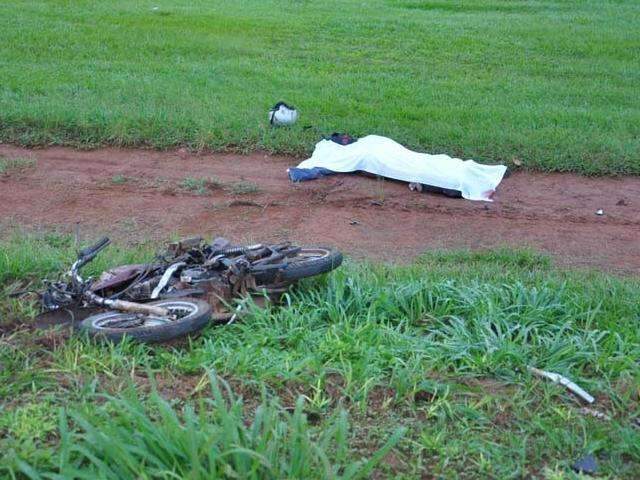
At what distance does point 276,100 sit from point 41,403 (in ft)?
24.5

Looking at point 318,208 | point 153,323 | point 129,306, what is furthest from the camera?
point 318,208

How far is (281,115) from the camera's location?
31.9 ft

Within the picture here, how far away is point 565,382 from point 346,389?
101 centimetres

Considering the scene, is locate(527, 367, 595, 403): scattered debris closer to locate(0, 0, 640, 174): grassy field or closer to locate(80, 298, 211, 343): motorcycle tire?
locate(80, 298, 211, 343): motorcycle tire

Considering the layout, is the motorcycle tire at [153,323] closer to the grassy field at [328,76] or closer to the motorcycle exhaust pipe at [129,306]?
the motorcycle exhaust pipe at [129,306]

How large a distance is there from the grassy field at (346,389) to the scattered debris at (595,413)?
0.06 meters

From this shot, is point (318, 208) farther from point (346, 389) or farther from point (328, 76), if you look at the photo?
point (328, 76)

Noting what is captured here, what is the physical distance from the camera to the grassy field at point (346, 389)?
10.3ft

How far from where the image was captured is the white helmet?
972cm

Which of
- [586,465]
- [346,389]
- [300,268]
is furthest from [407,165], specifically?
[586,465]

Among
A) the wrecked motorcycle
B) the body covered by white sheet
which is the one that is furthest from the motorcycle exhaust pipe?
the body covered by white sheet

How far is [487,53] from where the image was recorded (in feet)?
45.0

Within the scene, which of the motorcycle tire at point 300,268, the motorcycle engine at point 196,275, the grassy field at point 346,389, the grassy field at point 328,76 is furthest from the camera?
the grassy field at point 328,76

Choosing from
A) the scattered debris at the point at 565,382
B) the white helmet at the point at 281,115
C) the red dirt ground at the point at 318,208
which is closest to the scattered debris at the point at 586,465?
the scattered debris at the point at 565,382
